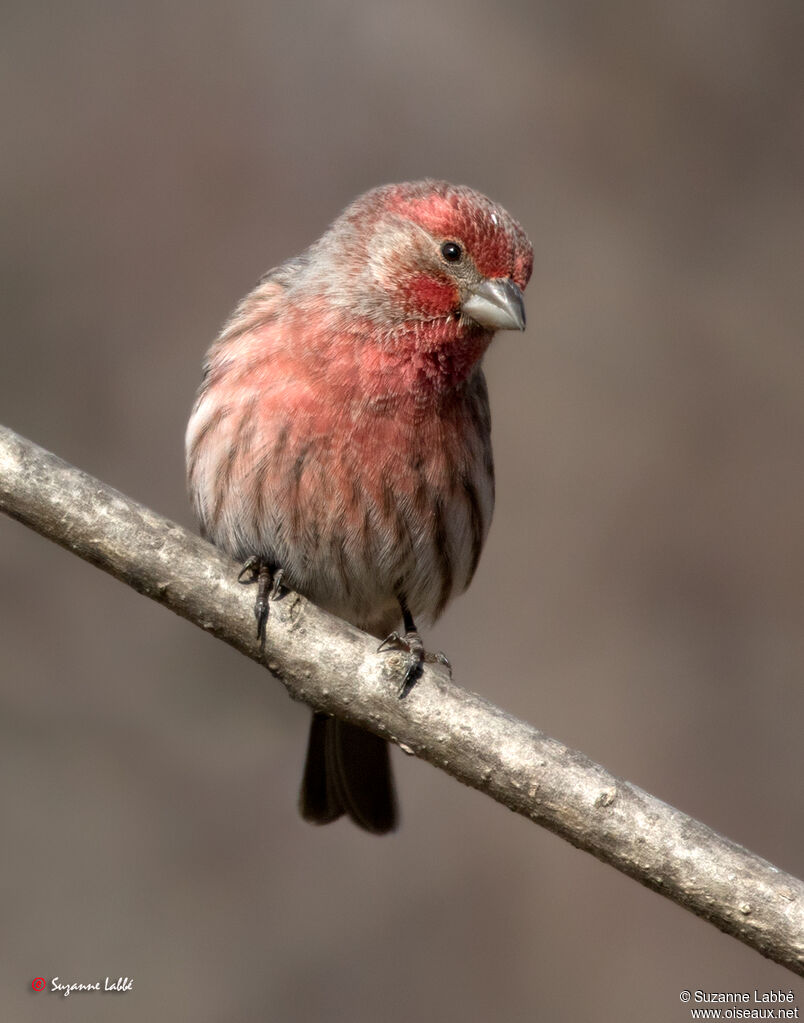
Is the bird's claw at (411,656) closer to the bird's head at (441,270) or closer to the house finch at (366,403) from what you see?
the house finch at (366,403)

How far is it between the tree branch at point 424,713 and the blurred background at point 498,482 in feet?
9.50

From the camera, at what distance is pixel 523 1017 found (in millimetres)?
6738

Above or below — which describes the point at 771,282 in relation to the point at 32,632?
above

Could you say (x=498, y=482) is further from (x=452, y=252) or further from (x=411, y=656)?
(x=411, y=656)

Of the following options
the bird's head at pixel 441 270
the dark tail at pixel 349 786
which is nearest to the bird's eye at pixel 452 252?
the bird's head at pixel 441 270

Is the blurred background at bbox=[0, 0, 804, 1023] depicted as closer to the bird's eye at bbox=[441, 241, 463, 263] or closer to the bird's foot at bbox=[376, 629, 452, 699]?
the bird's foot at bbox=[376, 629, 452, 699]

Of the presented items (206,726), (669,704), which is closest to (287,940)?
(206,726)

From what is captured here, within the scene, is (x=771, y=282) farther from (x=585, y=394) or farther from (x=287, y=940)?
(x=287, y=940)

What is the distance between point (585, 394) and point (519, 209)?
1.26 meters

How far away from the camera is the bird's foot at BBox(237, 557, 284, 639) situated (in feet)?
14.4

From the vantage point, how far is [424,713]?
417 centimetres

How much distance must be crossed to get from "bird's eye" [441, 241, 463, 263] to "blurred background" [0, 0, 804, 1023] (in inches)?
106

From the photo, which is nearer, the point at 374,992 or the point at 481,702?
the point at 481,702

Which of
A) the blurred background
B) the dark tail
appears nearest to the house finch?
the dark tail
